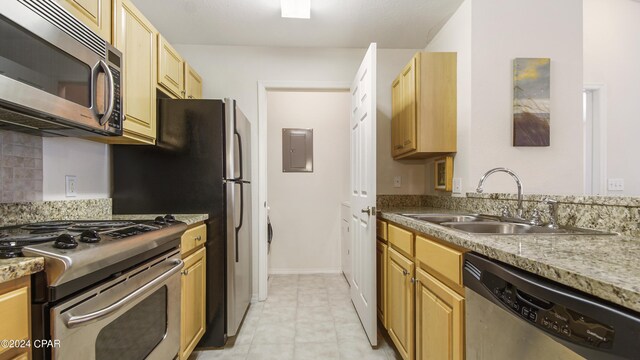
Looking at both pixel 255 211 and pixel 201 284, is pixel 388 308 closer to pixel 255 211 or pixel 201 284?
pixel 201 284

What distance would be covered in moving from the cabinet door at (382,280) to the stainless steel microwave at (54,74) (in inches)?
68.4

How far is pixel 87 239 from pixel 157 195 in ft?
3.22

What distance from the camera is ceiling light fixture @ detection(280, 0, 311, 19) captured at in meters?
1.98

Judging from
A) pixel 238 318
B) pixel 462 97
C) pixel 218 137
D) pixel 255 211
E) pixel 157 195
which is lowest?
pixel 238 318

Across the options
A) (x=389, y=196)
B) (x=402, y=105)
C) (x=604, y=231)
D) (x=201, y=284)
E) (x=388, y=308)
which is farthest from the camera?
(x=389, y=196)

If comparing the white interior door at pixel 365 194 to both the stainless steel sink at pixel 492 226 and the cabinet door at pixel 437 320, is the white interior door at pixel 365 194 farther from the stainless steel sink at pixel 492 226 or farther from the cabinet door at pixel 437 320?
the cabinet door at pixel 437 320

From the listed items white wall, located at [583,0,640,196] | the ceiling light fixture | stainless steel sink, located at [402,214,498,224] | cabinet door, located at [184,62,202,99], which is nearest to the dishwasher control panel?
stainless steel sink, located at [402,214,498,224]

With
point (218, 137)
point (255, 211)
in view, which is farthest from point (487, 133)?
point (255, 211)

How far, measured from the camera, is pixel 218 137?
1826mm

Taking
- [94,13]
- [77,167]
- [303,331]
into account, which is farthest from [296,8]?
[303,331]

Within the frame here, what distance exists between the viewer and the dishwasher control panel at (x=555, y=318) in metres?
0.50

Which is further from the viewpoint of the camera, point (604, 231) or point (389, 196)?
point (389, 196)

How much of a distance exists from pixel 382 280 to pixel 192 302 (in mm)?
1243

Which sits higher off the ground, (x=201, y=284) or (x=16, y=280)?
(x=16, y=280)
